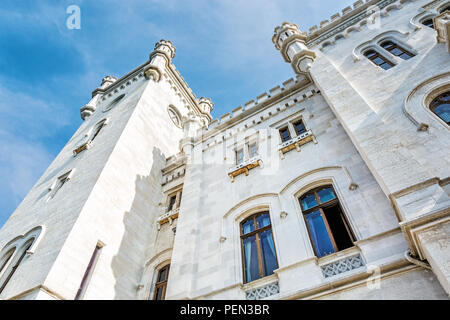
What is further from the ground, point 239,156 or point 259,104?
point 259,104

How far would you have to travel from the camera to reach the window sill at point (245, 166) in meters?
11.8

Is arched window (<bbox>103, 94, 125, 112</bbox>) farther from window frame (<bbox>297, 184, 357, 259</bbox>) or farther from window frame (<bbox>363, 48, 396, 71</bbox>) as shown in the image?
window frame (<bbox>297, 184, 357, 259</bbox>)

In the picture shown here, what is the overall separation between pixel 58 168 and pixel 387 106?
1620 cm

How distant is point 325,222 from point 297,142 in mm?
3695

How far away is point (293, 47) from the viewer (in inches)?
599

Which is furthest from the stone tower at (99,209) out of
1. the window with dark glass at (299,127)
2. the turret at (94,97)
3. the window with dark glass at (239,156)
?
the window with dark glass at (299,127)

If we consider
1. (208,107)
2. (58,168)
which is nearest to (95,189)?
Result: (58,168)

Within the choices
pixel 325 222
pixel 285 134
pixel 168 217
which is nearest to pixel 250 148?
pixel 285 134

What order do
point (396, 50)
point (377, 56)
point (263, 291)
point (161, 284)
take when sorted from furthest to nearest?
point (377, 56) < point (396, 50) < point (161, 284) < point (263, 291)

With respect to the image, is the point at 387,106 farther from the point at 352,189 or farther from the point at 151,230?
the point at 151,230

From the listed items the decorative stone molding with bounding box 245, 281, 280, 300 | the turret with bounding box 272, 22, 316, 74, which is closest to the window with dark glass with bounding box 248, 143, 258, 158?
the turret with bounding box 272, 22, 316, 74

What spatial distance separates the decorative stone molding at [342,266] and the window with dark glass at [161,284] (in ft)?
19.5

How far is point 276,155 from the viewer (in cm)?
1176

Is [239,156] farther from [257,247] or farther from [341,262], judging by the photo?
[341,262]
